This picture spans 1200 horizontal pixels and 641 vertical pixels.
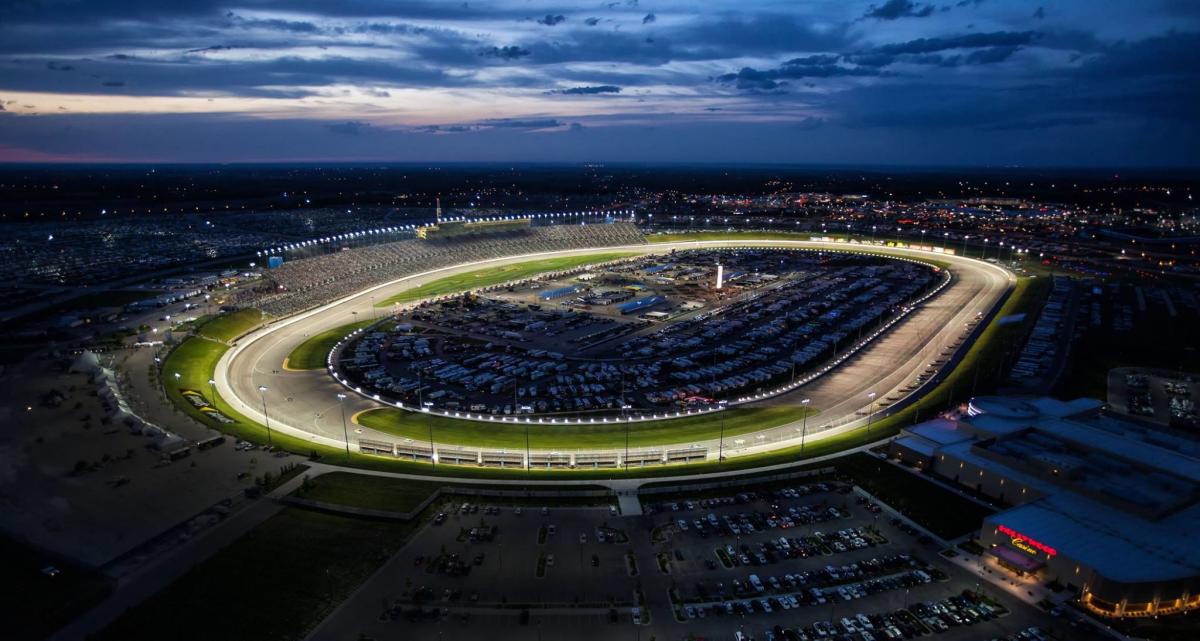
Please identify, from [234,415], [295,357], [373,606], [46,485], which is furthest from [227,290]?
[373,606]

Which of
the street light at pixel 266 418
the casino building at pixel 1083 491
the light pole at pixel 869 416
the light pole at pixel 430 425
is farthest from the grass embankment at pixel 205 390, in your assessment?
the casino building at pixel 1083 491

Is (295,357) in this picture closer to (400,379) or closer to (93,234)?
(400,379)

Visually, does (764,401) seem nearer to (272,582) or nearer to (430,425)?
(430,425)

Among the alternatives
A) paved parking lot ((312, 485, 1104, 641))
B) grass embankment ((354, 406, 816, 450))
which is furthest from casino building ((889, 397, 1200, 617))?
grass embankment ((354, 406, 816, 450))

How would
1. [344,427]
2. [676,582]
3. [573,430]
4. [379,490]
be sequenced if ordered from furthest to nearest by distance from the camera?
[573,430]
[344,427]
[379,490]
[676,582]

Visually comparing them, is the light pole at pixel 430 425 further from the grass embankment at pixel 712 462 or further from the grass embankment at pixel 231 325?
the grass embankment at pixel 231 325

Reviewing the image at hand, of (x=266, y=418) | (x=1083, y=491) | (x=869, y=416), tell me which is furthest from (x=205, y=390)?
(x=1083, y=491)

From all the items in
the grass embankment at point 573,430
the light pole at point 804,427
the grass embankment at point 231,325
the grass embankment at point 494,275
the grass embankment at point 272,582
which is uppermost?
the grass embankment at point 494,275
